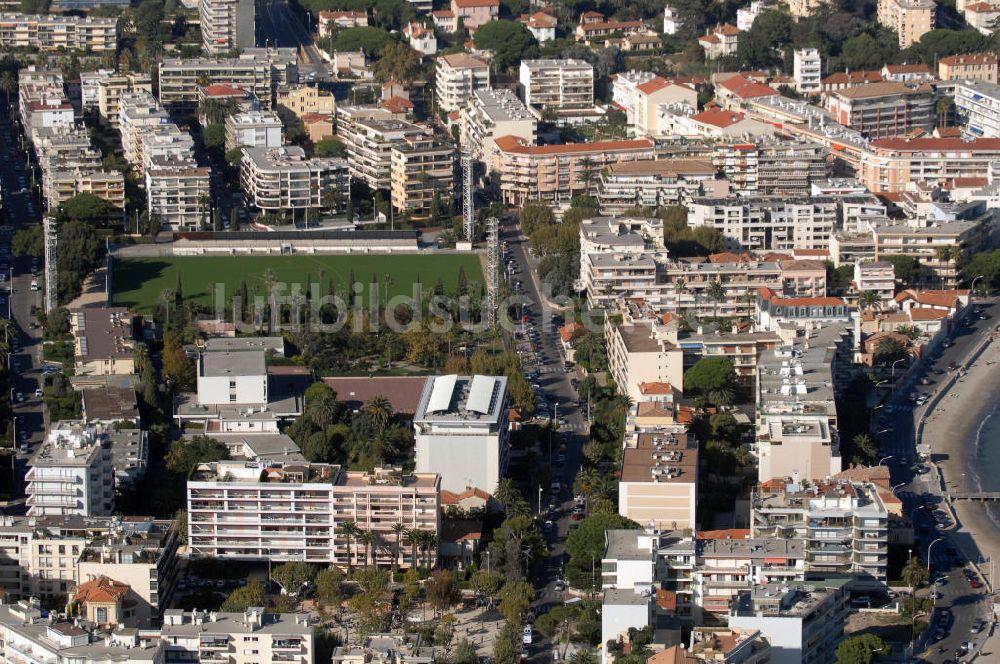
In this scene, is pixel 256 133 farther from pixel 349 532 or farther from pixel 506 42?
pixel 349 532

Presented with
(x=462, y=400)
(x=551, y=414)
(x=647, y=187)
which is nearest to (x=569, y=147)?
(x=647, y=187)

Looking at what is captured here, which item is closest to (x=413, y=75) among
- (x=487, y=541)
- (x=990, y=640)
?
(x=487, y=541)

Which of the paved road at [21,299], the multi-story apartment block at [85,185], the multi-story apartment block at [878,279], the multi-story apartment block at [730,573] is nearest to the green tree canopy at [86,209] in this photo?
the multi-story apartment block at [85,185]

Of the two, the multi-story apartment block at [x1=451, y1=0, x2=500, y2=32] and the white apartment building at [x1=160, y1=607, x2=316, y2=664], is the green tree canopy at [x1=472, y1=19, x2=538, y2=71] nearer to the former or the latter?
the multi-story apartment block at [x1=451, y1=0, x2=500, y2=32]

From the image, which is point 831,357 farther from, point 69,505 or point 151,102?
point 151,102

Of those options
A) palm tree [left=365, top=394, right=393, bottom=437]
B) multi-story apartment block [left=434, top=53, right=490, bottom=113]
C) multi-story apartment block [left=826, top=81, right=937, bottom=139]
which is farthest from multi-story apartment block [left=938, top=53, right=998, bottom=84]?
palm tree [left=365, top=394, right=393, bottom=437]

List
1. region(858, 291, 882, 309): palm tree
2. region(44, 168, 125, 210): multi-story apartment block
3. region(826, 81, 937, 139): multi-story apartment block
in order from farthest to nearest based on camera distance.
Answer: region(826, 81, 937, 139): multi-story apartment block
region(44, 168, 125, 210): multi-story apartment block
region(858, 291, 882, 309): palm tree

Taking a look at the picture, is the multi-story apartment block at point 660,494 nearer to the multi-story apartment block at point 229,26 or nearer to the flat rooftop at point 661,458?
the flat rooftop at point 661,458
